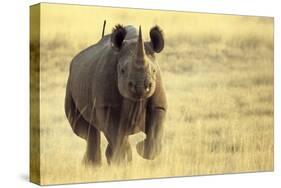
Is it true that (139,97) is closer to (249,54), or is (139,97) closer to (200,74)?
(200,74)

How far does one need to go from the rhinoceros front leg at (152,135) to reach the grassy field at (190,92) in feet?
0.22

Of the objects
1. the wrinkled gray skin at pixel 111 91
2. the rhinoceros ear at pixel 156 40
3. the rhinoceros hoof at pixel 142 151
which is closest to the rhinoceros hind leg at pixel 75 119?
the wrinkled gray skin at pixel 111 91

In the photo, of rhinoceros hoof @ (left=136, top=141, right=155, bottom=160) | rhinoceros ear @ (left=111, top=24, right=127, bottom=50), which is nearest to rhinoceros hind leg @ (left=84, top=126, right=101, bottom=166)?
rhinoceros hoof @ (left=136, top=141, right=155, bottom=160)

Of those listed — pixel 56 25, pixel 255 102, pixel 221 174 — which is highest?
pixel 56 25

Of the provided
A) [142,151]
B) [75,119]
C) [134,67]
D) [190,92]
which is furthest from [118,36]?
[142,151]

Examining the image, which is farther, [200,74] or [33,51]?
[200,74]

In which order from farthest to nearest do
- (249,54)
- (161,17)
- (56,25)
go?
(249,54) < (161,17) < (56,25)

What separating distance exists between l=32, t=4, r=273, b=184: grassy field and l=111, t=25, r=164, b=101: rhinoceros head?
0.58 feet

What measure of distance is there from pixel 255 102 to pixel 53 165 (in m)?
2.52

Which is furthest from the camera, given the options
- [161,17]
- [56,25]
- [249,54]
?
[249,54]

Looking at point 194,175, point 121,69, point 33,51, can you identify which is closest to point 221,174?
point 194,175

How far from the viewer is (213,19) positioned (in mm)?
9133

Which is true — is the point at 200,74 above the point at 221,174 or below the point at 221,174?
above

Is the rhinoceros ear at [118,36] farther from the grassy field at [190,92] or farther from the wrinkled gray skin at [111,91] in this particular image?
the grassy field at [190,92]
